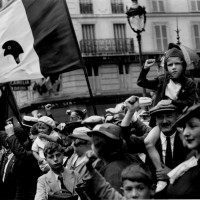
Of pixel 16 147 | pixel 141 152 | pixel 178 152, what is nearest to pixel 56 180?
pixel 141 152

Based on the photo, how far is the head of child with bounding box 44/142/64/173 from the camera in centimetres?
571

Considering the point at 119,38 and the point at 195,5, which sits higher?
the point at 195,5

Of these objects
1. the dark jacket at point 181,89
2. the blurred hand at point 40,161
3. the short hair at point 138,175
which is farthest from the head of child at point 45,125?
the short hair at point 138,175

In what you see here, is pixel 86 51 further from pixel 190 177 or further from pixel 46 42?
pixel 190 177

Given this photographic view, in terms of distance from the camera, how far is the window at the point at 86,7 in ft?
117

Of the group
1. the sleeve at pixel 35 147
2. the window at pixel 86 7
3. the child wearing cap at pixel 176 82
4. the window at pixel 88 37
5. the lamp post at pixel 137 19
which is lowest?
the sleeve at pixel 35 147

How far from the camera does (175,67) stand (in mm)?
5328

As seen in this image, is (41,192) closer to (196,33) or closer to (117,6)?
(117,6)

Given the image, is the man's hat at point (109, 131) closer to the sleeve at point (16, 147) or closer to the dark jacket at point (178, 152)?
the dark jacket at point (178, 152)

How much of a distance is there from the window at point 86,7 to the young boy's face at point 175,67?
3095 cm

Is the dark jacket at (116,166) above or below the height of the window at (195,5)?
below

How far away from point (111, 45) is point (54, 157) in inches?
1212

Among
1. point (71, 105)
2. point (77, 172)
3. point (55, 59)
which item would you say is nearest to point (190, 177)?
point (77, 172)

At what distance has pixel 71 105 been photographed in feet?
111
